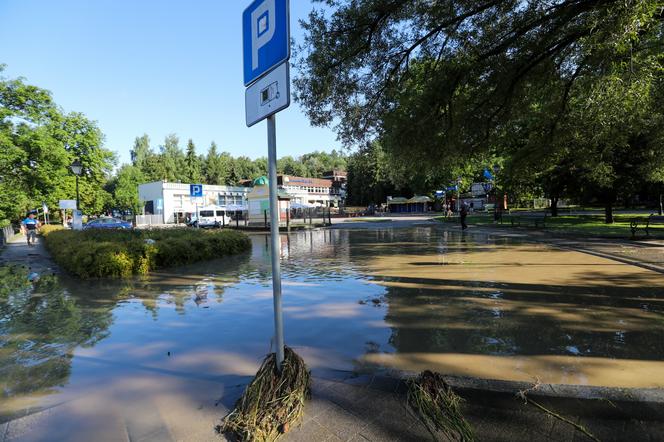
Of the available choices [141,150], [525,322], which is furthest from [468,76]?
[141,150]

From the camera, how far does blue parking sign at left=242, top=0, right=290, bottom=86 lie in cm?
248

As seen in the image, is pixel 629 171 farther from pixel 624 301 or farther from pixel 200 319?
pixel 200 319

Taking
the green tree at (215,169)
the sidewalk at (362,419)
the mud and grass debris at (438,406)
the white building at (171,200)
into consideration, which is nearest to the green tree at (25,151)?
the sidewalk at (362,419)

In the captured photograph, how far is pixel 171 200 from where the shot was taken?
2249 inches

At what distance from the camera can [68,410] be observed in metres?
3.15

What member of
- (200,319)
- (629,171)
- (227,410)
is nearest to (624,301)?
(227,410)

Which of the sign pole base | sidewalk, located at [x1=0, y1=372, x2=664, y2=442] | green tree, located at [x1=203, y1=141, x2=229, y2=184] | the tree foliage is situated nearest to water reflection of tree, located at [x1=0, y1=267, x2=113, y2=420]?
sidewalk, located at [x1=0, y1=372, x2=664, y2=442]

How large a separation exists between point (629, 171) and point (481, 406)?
23198mm

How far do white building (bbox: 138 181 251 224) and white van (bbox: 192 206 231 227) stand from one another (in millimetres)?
2113

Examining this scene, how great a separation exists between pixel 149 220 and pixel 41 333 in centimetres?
5400

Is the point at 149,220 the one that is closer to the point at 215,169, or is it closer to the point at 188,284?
the point at 215,169

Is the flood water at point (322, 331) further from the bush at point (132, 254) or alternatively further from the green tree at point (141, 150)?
the green tree at point (141, 150)

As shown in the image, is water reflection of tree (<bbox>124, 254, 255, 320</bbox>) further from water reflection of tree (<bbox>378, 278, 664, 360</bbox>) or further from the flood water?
water reflection of tree (<bbox>378, 278, 664, 360</bbox>)

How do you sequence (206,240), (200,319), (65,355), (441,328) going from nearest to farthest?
(65,355), (441,328), (200,319), (206,240)
